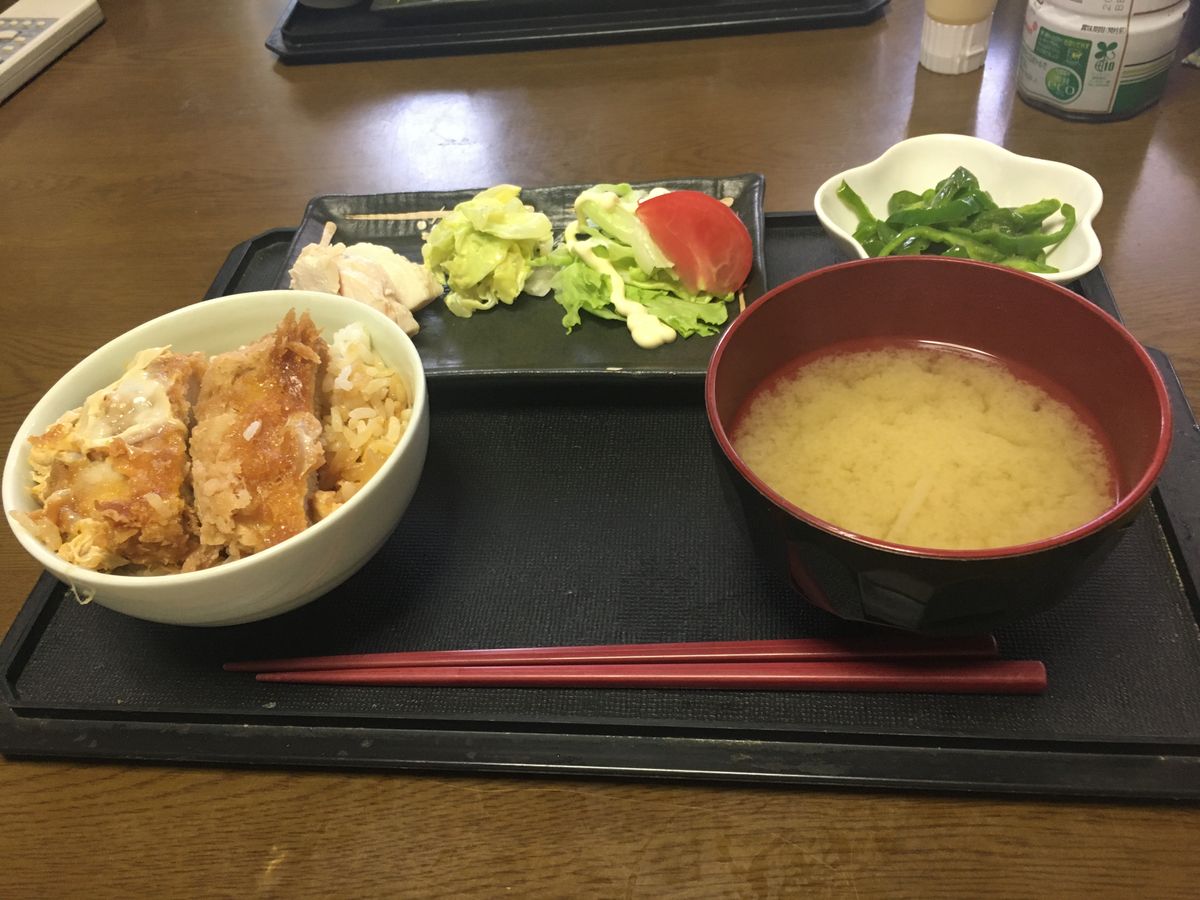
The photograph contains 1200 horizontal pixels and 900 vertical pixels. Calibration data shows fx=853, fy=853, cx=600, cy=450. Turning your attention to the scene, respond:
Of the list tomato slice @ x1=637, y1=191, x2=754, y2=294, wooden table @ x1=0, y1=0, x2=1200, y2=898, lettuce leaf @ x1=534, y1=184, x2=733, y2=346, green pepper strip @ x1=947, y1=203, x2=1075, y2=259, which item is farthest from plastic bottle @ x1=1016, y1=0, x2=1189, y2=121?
lettuce leaf @ x1=534, y1=184, x2=733, y2=346

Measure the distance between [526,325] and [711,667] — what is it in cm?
66

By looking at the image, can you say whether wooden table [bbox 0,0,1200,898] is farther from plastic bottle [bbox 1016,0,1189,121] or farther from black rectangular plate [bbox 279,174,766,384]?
black rectangular plate [bbox 279,174,766,384]

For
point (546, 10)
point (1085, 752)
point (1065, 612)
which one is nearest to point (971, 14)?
point (546, 10)

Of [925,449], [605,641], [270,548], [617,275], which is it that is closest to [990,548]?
[925,449]

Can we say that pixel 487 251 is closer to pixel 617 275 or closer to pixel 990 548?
pixel 617 275

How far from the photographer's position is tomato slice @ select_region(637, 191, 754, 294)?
1.31 m

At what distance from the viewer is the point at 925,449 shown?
88 cm

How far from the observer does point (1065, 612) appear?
2.97 ft

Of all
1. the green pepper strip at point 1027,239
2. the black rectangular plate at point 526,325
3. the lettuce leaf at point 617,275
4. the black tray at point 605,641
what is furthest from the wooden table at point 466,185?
the lettuce leaf at point 617,275

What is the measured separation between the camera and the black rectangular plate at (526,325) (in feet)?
4.00

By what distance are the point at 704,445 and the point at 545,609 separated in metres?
0.33

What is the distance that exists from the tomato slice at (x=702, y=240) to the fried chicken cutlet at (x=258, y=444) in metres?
0.58

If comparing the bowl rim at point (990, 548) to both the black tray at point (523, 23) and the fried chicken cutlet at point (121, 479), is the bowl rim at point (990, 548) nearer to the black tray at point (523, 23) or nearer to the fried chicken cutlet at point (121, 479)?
the fried chicken cutlet at point (121, 479)

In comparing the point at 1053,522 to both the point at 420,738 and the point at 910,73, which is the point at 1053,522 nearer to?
the point at 420,738
